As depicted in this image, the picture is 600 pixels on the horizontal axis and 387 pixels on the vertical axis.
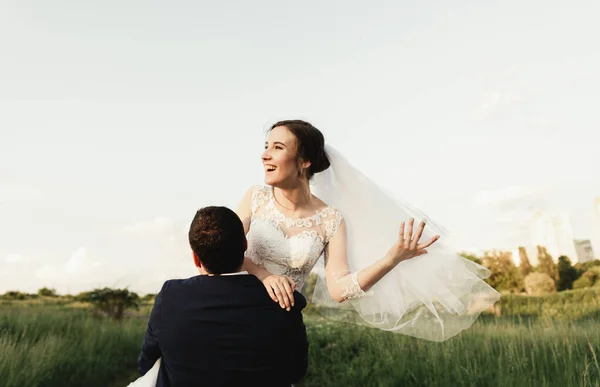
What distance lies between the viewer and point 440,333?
3910 millimetres

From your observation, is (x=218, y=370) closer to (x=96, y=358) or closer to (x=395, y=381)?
(x=395, y=381)

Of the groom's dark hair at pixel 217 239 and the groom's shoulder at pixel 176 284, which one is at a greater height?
the groom's dark hair at pixel 217 239

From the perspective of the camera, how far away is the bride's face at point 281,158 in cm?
331

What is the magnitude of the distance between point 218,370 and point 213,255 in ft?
1.78

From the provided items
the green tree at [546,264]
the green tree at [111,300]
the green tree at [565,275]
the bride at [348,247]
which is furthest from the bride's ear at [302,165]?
the green tree at [546,264]

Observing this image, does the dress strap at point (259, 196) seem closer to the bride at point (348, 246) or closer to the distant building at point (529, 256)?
the bride at point (348, 246)

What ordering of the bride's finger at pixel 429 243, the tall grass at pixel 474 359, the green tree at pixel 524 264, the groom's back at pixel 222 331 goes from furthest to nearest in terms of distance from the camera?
the green tree at pixel 524 264 < the tall grass at pixel 474 359 < the bride's finger at pixel 429 243 < the groom's back at pixel 222 331

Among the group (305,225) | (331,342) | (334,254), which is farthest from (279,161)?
(331,342)

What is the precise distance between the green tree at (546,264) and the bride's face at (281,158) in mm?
18957

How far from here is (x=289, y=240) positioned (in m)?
3.30

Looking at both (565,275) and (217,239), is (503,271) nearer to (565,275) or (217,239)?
(565,275)

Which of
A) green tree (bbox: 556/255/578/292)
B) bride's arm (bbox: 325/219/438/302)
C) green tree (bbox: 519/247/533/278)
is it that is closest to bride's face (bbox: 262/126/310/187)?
bride's arm (bbox: 325/219/438/302)

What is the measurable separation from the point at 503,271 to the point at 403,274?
1841 cm

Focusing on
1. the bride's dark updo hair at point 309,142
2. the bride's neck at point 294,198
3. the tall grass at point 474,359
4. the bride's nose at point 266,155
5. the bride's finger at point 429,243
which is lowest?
the tall grass at point 474,359
